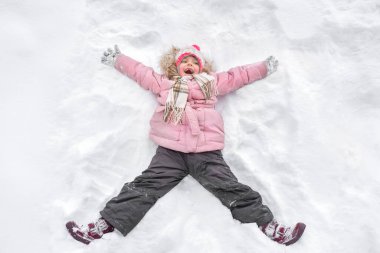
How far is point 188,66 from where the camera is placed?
2.61 meters

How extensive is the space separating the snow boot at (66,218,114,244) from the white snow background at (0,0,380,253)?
4 cm

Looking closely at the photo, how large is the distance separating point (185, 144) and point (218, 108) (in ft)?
1.40

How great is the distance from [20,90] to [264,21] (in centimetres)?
180

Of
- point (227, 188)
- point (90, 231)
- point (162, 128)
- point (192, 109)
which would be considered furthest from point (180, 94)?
point (90, 231)

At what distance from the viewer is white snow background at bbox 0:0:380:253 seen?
2.09m

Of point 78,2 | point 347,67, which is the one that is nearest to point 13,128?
point 78,2

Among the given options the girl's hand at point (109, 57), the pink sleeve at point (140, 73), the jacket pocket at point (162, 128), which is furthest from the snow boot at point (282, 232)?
the girl's hand at point (109, 57)

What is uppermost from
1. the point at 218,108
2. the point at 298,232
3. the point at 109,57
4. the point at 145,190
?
the point at 109,57

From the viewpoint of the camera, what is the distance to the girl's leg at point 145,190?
2.05 metres

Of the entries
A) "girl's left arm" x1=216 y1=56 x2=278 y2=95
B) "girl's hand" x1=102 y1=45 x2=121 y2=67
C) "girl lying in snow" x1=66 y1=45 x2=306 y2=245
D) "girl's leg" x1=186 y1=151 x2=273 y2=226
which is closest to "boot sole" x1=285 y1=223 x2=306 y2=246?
"girl lying in snow" x1=66 y1=45 x2=306 y2=245

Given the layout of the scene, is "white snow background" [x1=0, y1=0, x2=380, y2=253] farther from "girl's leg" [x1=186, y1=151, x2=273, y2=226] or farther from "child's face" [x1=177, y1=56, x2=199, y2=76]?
"child's face" [x1=177, y1=56, x2=199, y2=76]

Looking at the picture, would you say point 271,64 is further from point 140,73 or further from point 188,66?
point 140,73

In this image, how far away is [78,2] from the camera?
9.18 ft

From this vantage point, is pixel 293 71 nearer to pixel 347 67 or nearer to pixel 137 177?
pixel 347 67
